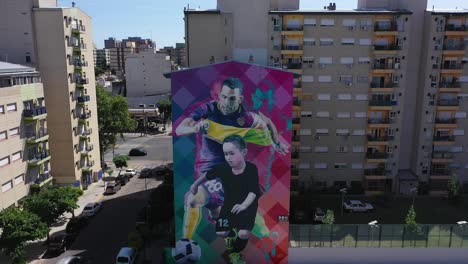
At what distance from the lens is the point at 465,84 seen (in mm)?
44281

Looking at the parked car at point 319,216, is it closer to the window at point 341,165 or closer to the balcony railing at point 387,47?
the window at point 341,165

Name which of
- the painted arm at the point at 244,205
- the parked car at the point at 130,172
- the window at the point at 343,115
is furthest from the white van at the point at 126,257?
the window at the point at 343,115

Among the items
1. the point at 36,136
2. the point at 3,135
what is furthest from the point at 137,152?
the point at 3,135

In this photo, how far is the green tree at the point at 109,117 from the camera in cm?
5712

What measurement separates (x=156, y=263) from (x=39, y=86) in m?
22.7

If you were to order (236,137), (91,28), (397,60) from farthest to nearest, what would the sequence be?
(91,28), (397,60), (236,137)

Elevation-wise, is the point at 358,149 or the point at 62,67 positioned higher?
the point at 62,67

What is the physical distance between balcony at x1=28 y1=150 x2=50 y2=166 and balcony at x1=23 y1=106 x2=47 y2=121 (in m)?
3.70

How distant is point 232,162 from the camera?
91.6 ft

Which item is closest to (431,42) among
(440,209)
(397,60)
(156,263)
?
(397,60)

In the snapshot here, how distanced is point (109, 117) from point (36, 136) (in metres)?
18.3

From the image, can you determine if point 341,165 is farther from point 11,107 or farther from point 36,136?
point 11,107

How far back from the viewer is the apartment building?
1687 inches

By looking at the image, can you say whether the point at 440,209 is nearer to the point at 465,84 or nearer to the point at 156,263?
the point at 465,84
